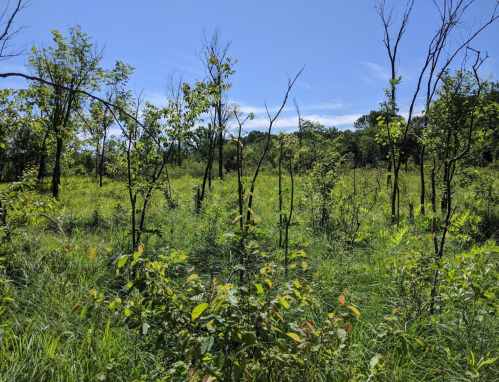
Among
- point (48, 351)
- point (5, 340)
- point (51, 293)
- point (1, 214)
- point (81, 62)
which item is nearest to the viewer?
point (48, 351)

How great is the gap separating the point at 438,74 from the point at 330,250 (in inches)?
151

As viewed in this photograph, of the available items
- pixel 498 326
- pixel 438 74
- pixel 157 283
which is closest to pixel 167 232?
pixel 157 283

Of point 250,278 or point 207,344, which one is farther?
point 250,278

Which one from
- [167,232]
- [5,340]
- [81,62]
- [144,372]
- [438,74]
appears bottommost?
[144,372]

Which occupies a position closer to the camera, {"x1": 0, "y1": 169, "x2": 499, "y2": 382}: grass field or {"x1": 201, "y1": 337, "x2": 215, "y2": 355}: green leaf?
{"x1": 201, "y1": 337, "x2": 215, "y2": 355}: green leaf

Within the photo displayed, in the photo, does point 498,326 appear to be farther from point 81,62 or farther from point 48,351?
point 81,62

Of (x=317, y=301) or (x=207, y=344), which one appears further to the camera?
(x=317, y=301)

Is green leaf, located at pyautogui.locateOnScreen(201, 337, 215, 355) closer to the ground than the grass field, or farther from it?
farther from it

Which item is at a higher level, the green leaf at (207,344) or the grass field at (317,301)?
the green leaf at (207,344)

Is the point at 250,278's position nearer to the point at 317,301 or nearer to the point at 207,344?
the point at 317,301

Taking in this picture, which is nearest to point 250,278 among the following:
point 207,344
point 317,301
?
point 317,301

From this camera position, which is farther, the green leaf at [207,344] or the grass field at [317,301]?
the grass field at [317,301]

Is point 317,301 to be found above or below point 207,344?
below

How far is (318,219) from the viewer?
5.38 metres
